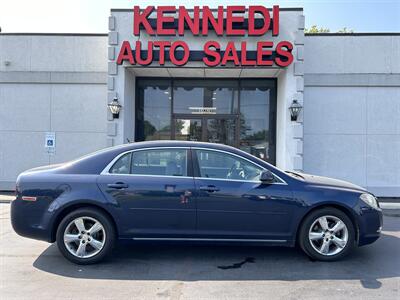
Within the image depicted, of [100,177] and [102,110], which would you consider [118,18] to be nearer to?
[102,110]

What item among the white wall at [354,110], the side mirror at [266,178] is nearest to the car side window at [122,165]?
the side mirror at [266,178]

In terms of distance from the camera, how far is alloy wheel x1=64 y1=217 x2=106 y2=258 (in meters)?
4.64

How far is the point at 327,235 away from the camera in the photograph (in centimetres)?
478

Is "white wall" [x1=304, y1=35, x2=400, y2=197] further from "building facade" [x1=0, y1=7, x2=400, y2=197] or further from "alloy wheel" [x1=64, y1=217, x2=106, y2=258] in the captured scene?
"alloy wheel" [x1=64, y1=217, x2=106, y2=258]

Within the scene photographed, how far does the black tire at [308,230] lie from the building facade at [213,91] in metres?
5.12

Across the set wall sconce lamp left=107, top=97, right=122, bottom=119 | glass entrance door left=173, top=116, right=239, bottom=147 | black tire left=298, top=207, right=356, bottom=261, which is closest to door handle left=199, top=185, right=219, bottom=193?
black tire left=298, top=207, right=356, bottom=261

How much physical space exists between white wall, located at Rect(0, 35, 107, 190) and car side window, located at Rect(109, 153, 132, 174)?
6710 mm

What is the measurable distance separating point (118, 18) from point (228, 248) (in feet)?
24.8

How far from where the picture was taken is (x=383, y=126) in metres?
10.9

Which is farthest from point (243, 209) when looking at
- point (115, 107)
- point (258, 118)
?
point (258, 118)

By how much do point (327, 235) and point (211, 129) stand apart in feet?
23.5

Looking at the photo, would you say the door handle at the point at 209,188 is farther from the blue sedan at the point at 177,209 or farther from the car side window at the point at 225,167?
the car side window at the point at 225,167

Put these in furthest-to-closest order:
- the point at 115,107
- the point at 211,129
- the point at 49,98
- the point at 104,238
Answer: the point at 211,129
the point at 49,98
the point at 115,107
the point at 104,238

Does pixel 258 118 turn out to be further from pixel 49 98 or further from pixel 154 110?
pixel 49 98
